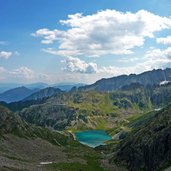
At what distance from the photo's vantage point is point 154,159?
132 meters

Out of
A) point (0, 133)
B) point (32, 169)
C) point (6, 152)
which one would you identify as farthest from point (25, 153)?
point (32, 169)

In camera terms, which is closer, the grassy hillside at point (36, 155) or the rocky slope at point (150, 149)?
the rocky slope at point (150, 149)

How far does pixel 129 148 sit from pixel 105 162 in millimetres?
14038

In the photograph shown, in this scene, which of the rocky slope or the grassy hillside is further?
the grassy hillside

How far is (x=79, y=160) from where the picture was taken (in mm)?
157750

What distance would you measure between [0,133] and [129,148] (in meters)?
70.4

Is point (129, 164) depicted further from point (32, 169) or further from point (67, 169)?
point (32, 169)

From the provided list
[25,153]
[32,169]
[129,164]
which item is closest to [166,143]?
[129,164]

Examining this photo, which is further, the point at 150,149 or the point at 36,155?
the point at 36,155

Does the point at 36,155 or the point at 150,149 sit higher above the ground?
the point at 150,149

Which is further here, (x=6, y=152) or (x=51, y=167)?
(x=6, y=152)

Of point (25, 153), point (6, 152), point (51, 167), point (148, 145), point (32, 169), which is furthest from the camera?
point (25, 153)

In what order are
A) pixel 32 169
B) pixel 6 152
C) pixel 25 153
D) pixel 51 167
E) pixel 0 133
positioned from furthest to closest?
1. pixel 0 133
2. pixel 25 153
3. pixel 6 152
4. pixel 51 167
5. pixel 32 169

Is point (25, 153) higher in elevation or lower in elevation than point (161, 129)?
lower
